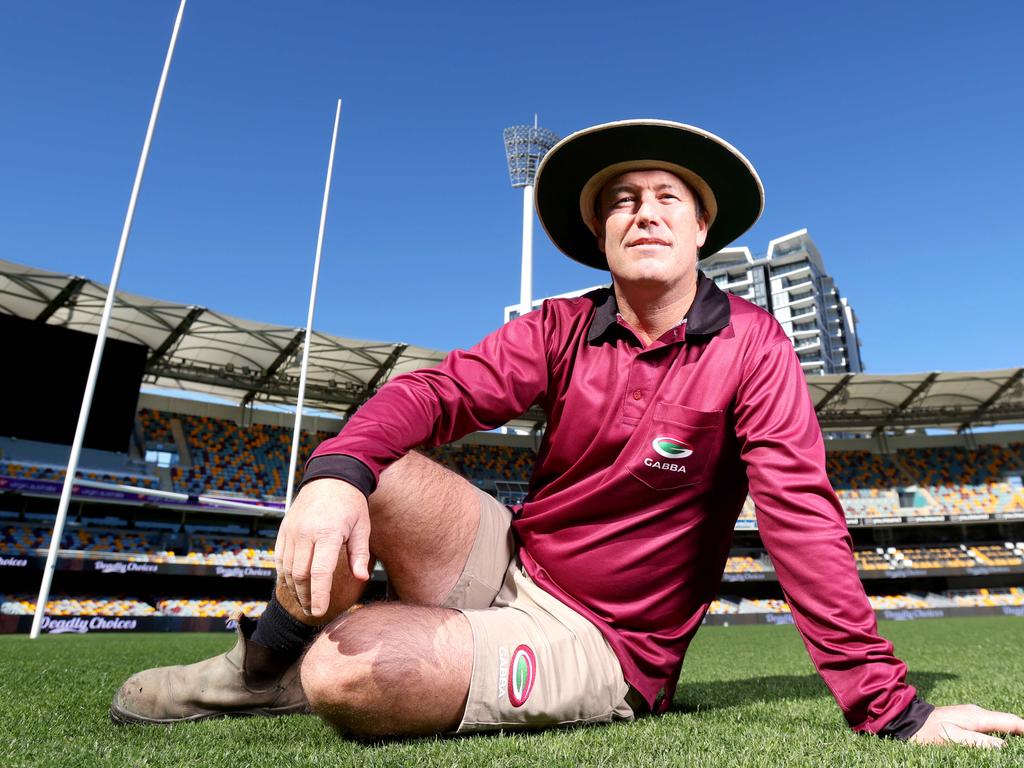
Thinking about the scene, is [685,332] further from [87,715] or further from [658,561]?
[87,715]

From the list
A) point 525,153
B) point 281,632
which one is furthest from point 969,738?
point 525,153

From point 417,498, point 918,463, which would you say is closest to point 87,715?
point 417,498

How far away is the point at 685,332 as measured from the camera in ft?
6.17

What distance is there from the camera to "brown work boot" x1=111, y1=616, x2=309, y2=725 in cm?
183

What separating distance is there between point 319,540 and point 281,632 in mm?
673

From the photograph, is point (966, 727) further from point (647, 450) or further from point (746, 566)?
point (746, 566)

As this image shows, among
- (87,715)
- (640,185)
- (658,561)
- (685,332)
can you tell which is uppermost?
(640,185)

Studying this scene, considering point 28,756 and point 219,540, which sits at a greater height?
point 28,756

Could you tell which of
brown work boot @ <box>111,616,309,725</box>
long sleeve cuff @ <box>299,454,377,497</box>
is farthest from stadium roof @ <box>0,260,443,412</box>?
long sleeve cuff @ <box>299,454,377,497</box>

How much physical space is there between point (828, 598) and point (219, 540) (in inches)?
805

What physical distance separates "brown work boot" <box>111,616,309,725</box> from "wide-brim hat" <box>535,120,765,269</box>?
161 centimetres

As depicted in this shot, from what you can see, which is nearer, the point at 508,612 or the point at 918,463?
the point at 508,612

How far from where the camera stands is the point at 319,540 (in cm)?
121

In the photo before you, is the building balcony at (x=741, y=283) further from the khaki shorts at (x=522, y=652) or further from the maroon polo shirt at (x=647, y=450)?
the khaki shorts at (x=522, y=652)
